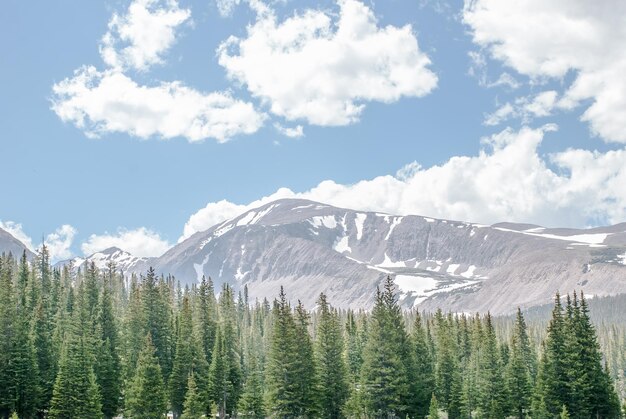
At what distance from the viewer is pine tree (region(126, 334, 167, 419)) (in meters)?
76.1

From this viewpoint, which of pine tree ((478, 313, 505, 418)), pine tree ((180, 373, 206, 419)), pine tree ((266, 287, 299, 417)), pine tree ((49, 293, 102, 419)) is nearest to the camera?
pine tree ((49, 293, 102, 419))

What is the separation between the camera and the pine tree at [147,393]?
76125 mm

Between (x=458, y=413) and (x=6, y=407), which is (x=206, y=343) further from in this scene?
(x=458, y=413)

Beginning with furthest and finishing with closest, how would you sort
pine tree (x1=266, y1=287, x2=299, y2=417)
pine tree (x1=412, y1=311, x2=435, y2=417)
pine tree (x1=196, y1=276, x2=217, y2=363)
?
pine tree (x1=196, y1=276, x2=217, y2=363), pine tree (x1=412, y1=311, x2=435, y2=417), pine tree (x1=266, y1=287, x2=299, y2=417)

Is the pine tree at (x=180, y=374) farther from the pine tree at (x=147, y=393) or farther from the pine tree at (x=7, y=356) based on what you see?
the pine tree at (x=7, y=356)

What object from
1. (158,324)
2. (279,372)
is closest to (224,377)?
(158,324)

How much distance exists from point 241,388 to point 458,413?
115 ft

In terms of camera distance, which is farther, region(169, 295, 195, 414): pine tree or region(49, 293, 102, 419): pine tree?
region(169, 295, 195, 414): pine tree

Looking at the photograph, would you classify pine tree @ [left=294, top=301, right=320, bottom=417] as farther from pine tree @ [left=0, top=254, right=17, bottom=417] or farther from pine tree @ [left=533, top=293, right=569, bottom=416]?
pine tree @ [left=0, top=254, right=17, bottom=417]

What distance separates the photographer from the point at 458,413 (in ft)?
339

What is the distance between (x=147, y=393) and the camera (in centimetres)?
7681

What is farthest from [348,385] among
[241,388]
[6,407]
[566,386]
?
[6,407]

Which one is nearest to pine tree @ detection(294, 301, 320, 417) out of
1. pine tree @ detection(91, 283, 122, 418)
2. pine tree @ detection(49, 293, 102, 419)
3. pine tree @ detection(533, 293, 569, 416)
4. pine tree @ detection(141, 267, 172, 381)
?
pine tree @ detection(49, 293, 102, 419)

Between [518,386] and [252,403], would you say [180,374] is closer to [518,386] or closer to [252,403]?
[252,403]
